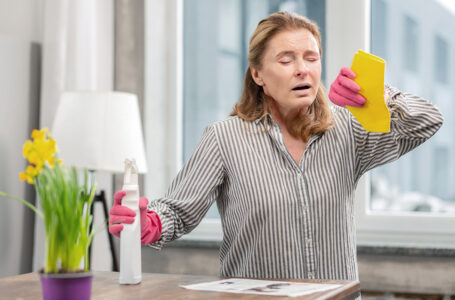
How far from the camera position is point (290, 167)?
1.65m

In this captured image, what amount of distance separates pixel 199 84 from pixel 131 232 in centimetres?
196

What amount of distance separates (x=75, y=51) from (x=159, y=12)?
56 centimetres

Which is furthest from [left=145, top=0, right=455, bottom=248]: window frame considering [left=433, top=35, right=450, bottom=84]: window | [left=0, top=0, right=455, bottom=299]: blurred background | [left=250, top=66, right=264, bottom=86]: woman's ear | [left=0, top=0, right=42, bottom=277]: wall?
[left=250, top=66, right=264, bottom=86]: woman's ear

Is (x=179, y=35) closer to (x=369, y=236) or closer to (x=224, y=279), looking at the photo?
(x=369, y=236)

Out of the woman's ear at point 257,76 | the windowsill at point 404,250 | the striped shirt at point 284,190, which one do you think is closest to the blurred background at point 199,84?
the windowsill at point 404,250

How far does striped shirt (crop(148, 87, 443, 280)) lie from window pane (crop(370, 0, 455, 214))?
106cm

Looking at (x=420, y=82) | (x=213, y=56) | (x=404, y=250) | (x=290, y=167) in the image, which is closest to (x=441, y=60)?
(x=420, y=82)

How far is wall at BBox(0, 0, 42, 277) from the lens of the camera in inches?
108

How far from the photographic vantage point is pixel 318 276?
63.0 inches

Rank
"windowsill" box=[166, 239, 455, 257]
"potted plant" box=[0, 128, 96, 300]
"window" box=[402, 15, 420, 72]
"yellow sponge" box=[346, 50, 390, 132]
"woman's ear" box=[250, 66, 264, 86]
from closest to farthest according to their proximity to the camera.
A: "potted plant" box=[0, 128, 96, 300] < "yellow sponge" box=[346, 50, 390, 132] < "woman's ear" box=[250, 66, 264, 86] < "windowsill" box=[166, 239, 455, 257] < "window" box=[402, 15, 420, 72]

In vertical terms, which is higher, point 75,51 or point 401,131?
point 75,51

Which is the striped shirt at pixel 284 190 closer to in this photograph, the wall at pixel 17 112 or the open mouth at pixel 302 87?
the open mouth at pixel 302 87

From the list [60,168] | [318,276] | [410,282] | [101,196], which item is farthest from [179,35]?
[60,168]

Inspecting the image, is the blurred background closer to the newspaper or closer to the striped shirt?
the striped shirt
